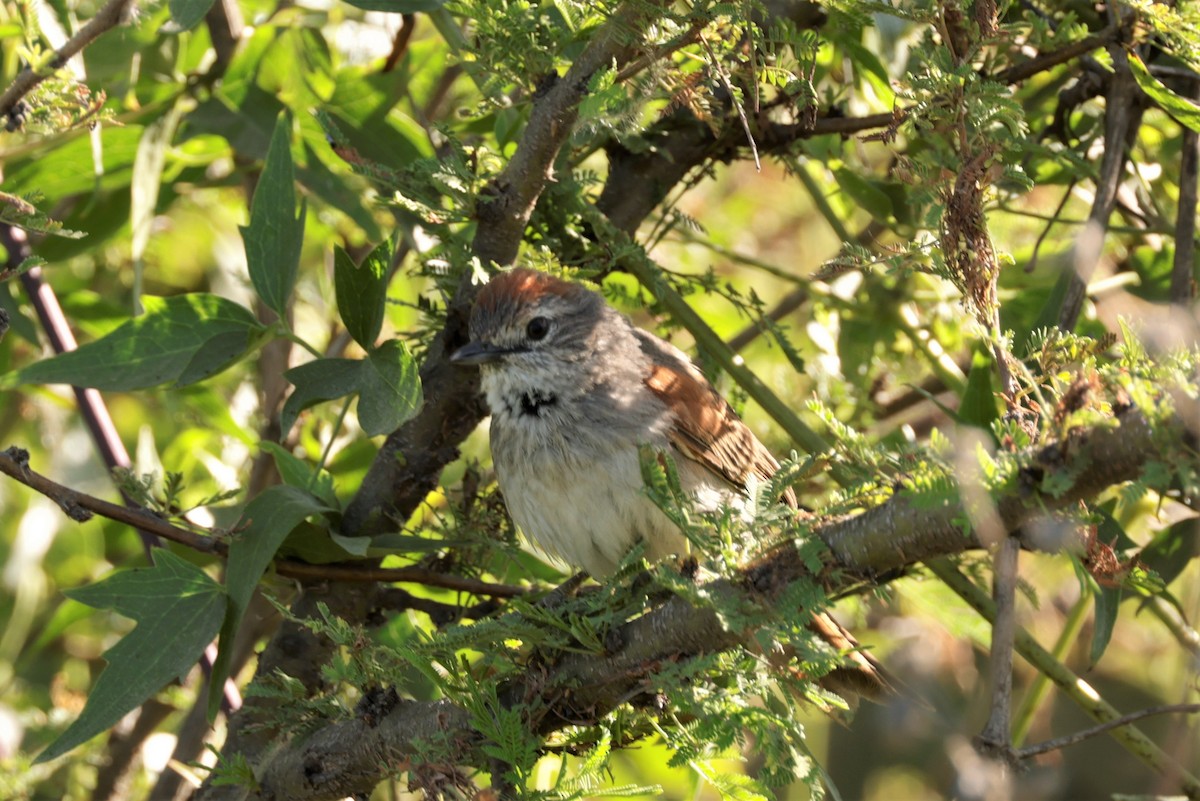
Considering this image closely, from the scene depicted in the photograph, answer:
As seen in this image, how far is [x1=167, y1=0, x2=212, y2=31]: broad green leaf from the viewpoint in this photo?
256 centimetres

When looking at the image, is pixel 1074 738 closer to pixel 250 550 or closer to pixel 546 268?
pixel 546 268

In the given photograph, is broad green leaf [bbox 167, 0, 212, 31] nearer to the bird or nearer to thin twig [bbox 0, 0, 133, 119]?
thin twig [bbox 0, 0, 133, 119]

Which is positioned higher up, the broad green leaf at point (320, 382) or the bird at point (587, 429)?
the broad green leaf at point (320, 382)

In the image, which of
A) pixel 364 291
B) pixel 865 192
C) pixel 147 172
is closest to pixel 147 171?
pixel 147 172

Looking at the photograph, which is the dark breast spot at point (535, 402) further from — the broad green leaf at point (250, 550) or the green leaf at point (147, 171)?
the green leaf at point (147, 171)

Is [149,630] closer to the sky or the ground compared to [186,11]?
closer to the ground

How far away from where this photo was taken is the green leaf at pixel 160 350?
2955mm

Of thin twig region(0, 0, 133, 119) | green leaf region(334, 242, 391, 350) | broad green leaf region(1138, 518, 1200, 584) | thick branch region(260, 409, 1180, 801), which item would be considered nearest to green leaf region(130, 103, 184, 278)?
thin twig region(0, 0, 133, 119)

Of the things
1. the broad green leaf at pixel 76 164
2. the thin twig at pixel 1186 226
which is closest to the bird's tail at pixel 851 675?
the thin twig at pixel 1186 226

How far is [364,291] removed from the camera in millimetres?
2959

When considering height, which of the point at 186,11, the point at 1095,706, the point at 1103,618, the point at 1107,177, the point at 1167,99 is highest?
the point at 186,11

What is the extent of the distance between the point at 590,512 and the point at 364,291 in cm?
85

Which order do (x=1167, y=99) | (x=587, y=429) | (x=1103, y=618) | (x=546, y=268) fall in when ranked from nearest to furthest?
(x=1103, y=618), (x=1167, y=99), (x=546, y=268), (x=587, y=429)

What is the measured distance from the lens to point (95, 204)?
392 cm
